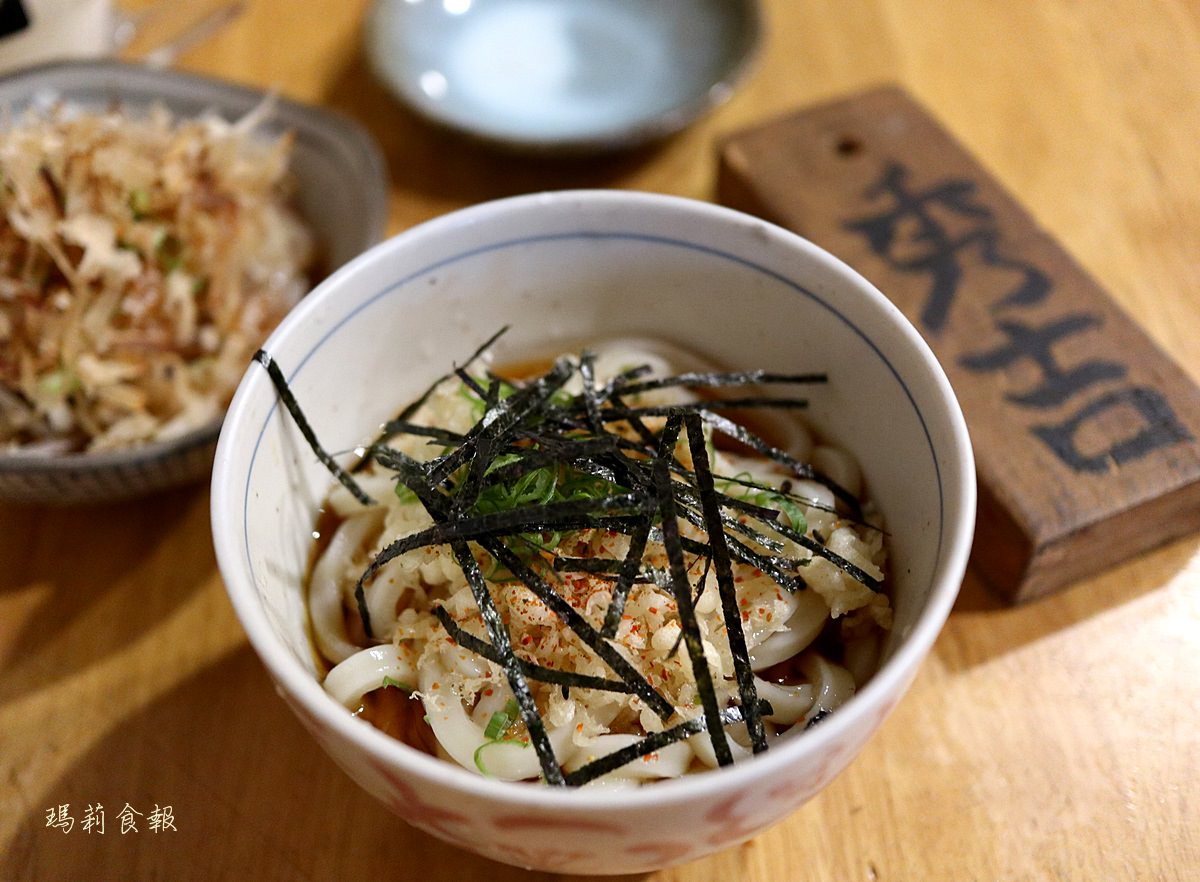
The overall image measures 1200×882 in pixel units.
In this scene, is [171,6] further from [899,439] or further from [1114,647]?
[1114,647]

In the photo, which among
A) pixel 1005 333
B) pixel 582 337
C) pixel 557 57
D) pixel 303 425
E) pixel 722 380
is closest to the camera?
pixel 303 425

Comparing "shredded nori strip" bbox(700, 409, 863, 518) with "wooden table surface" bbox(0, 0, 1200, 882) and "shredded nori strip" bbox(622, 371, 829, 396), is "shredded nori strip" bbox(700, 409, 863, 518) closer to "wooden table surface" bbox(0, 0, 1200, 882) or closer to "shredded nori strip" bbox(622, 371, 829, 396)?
"shredded nori strip" bbox(622, 371, 829, 396)

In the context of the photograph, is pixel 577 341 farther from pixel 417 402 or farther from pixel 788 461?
pixel 788 461

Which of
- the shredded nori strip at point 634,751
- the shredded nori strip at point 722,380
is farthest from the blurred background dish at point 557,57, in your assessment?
the shredded nori strip at point 634,751

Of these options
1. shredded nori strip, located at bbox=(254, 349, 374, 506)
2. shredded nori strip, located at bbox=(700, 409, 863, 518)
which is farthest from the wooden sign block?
shredded nori strip, located at bbox=(254, 349, 374, 506)

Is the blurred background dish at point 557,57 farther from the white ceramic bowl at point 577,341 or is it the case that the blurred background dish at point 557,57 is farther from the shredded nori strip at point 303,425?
the shredded nori strip at point 303,425

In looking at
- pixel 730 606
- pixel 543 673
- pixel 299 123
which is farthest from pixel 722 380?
pixel 299 123

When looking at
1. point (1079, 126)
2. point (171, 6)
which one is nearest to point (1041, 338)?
point (1079, 126)
